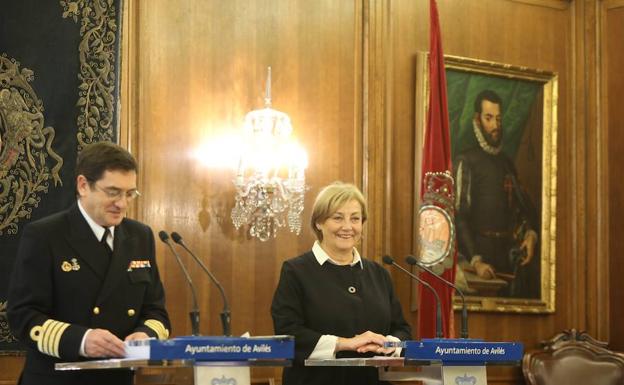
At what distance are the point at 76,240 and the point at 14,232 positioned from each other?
189 centimetres

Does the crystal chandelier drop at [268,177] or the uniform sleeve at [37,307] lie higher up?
the crystal chandelier drop at [268,177]

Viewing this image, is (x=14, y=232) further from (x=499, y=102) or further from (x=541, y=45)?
(x=541, y=45)

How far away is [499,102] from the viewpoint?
24.7 feet

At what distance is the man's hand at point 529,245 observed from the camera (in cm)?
758

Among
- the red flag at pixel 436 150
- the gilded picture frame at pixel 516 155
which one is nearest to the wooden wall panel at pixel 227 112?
the red flag at pixel 436 150

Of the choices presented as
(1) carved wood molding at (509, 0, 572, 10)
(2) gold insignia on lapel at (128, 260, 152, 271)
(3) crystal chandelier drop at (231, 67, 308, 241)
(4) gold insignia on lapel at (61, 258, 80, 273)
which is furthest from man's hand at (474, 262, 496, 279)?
(4) gold insignia on lapel at (61, 258, 80, 273)

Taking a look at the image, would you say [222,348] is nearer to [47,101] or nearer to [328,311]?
[328,311]

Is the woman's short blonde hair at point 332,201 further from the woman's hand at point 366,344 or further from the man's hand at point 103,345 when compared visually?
the man's hand at point 103,345

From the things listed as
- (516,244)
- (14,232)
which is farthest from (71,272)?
(516,244)

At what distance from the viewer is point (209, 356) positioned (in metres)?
3.60

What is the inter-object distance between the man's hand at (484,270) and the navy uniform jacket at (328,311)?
2.47 m

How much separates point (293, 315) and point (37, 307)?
1.23m

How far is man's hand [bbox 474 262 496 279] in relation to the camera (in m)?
7.38

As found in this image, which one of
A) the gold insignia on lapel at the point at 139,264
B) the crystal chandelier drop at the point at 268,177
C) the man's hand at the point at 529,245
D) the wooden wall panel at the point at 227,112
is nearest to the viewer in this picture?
the gold insignia on lapel at the point at 139,264
